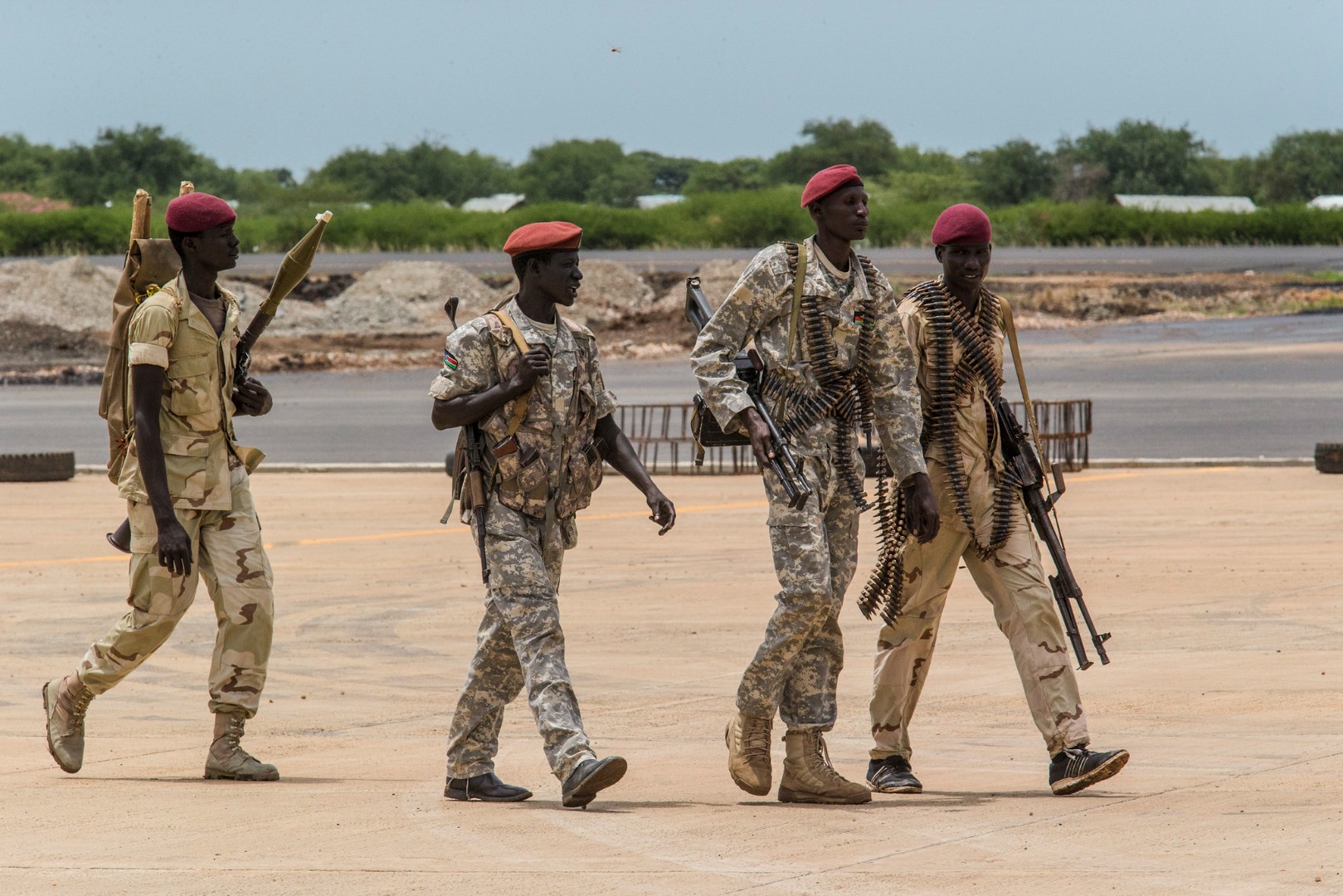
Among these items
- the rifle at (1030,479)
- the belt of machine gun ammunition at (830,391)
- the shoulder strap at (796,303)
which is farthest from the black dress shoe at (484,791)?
the rifle at (1030,479)

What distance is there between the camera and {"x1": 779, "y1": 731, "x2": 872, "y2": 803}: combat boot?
606cm

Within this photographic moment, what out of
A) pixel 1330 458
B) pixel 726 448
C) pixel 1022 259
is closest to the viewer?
pixel 1330 458

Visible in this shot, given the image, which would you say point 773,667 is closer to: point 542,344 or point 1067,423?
point 542,344

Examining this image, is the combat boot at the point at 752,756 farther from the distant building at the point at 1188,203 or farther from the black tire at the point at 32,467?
the distant building at the point at 1188,203

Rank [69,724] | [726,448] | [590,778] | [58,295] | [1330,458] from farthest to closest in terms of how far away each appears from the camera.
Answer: [58,295] → [726,448] → [1330,458] → [69,724] → [590,778]

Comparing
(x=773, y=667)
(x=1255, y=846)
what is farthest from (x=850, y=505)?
(x=1255, y=846)

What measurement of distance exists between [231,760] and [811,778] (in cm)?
207

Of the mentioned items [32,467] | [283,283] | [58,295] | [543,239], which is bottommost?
[32,467]

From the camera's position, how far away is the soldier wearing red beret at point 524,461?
19.5ft

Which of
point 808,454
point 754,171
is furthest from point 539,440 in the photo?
point 754,171

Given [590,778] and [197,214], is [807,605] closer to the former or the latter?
[590,778]

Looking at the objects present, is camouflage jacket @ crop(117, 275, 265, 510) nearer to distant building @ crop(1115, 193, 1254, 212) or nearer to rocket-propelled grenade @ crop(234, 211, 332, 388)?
rocket-propelled grenade @ crop(234, 211, 332, 388)

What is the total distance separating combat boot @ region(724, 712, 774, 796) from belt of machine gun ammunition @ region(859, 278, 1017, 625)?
2.04 feet

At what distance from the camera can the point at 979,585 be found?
650cm
